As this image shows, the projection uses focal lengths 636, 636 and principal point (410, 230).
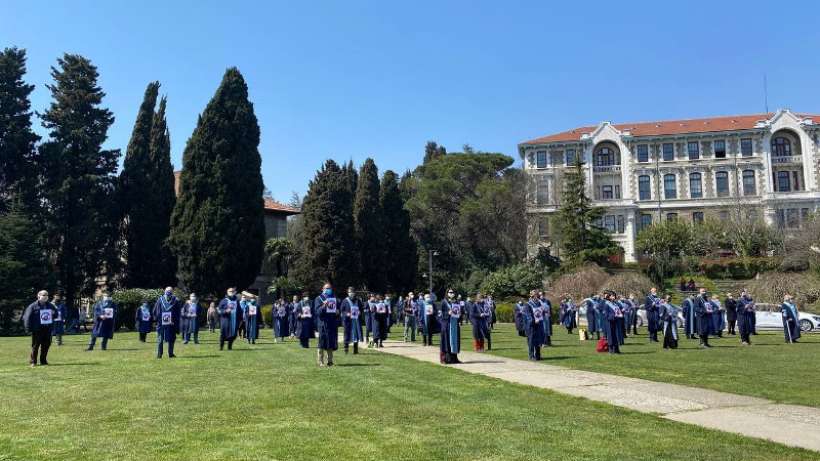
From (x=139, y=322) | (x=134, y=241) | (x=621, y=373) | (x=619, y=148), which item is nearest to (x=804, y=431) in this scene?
(x=621, y=373)

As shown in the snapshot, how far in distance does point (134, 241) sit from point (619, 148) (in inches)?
2141

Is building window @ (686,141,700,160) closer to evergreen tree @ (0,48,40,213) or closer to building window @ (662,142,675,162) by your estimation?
building window @ (662,142,675,162)

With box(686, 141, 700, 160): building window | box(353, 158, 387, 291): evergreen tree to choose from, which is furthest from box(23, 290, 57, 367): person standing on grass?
box(686, 141, 700, 160): building window

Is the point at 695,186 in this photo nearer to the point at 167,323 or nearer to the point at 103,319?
the point at 103,319

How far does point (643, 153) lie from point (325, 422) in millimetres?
74104

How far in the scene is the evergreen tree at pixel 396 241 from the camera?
2211 inches

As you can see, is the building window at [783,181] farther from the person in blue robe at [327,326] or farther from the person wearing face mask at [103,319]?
the person wearing face mask at [103,319]

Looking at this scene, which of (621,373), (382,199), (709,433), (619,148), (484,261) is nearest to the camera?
(709,433)

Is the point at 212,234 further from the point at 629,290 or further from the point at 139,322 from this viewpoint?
the point at 629,290

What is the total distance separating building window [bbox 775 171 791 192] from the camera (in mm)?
71438

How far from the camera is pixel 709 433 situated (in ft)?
23.5

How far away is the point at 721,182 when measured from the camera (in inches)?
2874

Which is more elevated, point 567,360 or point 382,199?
Result: point 382,199

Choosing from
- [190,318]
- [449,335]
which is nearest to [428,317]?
[449,335]
